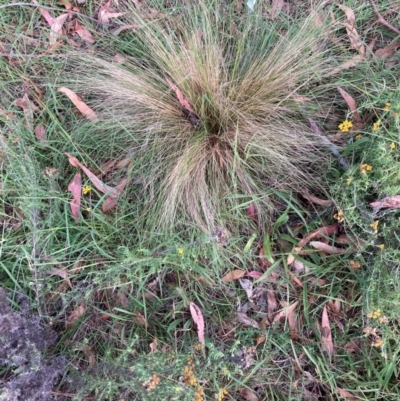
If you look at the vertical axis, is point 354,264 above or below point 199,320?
above

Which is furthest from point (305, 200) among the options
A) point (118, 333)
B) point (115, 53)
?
point (115, 53)

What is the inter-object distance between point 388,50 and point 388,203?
79 cm

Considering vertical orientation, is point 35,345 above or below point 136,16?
below

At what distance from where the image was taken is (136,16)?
2092 mm

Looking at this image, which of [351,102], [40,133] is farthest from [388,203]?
[40,133]

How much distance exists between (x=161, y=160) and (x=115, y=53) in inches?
24.0

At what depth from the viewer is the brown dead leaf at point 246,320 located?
1.92 meters

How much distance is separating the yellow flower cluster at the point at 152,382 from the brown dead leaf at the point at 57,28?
1.60m

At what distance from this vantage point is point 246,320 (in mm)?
1923

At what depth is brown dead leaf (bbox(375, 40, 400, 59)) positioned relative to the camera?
6.84ft

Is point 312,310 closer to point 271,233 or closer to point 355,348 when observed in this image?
point 355,348

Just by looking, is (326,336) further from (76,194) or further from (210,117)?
A: (76,194)

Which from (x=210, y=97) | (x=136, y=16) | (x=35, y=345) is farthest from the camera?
(x=136, y=16)

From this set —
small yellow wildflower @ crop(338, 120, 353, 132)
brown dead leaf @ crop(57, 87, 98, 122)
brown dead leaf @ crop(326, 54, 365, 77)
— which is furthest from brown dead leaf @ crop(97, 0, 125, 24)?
small yellow wildflower @ crop(338, 120, 353, 132)
